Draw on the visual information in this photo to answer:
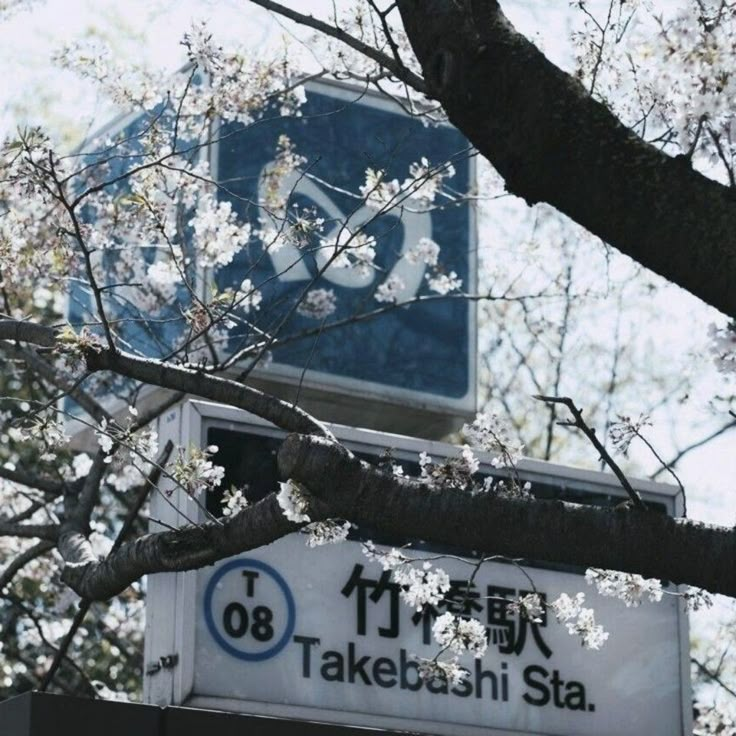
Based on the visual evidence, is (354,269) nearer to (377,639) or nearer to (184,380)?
(377,639)

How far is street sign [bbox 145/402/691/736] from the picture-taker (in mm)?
6637

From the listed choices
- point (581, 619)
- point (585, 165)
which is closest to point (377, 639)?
point (581, 619)

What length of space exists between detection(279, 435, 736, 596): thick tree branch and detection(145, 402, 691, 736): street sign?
204 centimetres

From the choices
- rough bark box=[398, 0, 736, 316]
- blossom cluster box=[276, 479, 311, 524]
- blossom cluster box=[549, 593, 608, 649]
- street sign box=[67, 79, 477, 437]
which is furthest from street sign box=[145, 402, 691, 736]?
rough bark box=[398, 0, 736, 316]

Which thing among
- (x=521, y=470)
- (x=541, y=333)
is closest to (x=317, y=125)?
(x=521, y=470)

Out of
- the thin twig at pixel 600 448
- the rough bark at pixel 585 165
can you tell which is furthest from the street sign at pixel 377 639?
the rough bark at pixel 585 165

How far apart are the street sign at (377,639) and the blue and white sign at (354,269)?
4.81ft

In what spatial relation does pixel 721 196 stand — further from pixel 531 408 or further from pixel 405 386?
pixel 531 408

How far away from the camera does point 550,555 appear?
4.37m

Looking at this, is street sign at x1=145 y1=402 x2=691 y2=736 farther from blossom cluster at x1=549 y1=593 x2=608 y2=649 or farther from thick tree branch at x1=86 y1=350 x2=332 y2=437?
thick tree branch at x1=86 y1=350 x2=332 y2=437

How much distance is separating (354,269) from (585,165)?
4952 mm

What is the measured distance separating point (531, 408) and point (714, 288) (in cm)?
1130

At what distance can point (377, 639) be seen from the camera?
696 cm

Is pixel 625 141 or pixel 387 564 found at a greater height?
pixel 625 141
